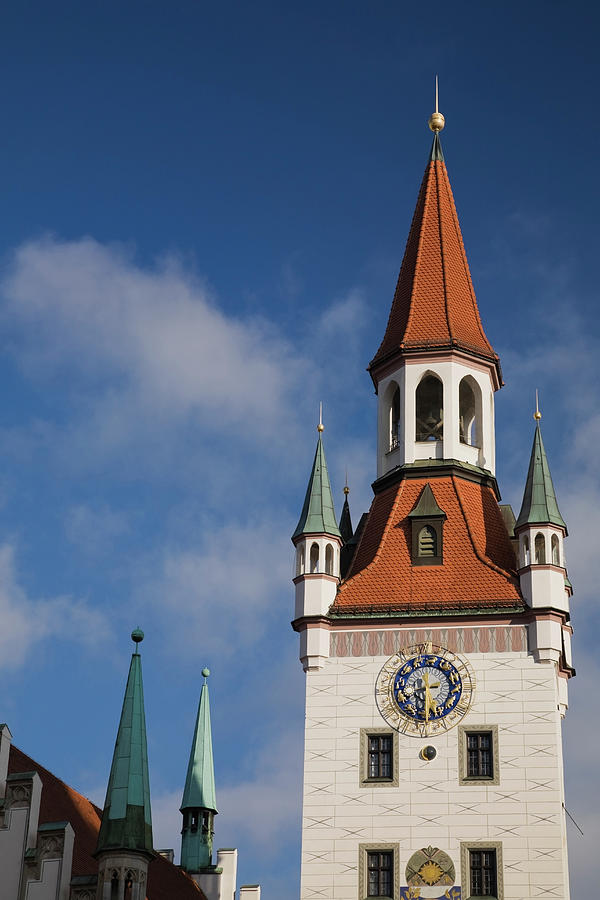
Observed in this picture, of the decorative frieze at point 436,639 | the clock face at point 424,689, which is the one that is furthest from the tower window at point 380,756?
the decorative frieze at point 436,639

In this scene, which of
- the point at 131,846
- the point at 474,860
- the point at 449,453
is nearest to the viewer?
the point at 131,846

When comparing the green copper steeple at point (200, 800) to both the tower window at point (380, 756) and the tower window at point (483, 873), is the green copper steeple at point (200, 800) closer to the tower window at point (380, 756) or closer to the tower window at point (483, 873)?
the tower window at point (380, 756)

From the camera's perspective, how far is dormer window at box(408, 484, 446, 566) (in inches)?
1553

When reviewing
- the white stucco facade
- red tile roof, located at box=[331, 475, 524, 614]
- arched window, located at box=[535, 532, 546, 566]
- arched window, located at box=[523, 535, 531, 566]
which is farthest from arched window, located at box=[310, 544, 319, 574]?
arched window, located at box=[535, 532, 546, 566]

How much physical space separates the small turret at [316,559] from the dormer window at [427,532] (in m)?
1.62

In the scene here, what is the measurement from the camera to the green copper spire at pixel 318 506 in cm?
3991

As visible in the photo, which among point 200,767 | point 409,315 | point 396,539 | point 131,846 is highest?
point 409,315

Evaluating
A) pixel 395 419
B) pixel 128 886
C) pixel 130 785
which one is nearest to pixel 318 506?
pixel 395 419

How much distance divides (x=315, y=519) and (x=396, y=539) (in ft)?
5.79

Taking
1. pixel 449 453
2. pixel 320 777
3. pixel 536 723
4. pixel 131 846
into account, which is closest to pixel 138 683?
pixel 131 846

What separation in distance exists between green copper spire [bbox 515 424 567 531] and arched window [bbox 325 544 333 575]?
3.92 meters

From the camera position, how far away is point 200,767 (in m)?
44.5

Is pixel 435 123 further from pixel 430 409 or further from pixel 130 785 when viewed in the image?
pixel 130 785

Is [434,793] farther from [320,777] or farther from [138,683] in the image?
[138,683]
